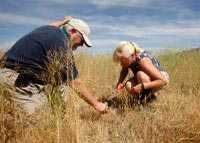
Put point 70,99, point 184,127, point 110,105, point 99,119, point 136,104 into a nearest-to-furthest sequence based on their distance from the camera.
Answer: point 70,99
point 184,127
point 99,119
point 136,104
point 110,105

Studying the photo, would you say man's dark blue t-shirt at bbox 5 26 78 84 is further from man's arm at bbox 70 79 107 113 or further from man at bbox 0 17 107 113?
man's arm at bbox 70 79 107 113

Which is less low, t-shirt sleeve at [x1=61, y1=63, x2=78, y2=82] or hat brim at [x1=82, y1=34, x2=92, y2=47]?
hat brim at [x1=82, y1=34, x2=92, y2=47]

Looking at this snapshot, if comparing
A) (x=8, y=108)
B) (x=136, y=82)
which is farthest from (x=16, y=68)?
(x=136, y=82)

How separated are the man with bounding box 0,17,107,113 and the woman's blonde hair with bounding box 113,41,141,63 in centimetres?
79

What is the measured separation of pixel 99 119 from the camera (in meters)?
4.78

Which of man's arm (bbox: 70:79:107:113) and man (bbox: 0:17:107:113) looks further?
man (bbox: 0:17:107:113)

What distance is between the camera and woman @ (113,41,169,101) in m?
5.04

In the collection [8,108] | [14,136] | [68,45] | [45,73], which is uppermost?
[68,45]

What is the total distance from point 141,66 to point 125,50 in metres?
0.30

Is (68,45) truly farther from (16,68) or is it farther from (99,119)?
(99,119)

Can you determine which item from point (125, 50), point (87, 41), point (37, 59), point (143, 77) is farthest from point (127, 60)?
point (37, 59)

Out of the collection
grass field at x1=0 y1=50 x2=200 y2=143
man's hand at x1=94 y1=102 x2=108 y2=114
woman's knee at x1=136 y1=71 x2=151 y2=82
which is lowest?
grass field at x1=0 y1=50 x2=200 y2=143

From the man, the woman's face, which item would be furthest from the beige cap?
the woman's face

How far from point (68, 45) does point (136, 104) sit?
5.17 ft
